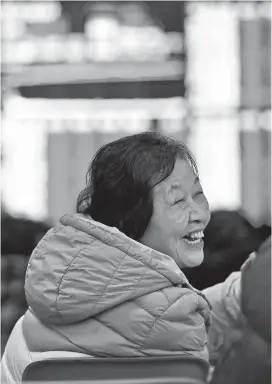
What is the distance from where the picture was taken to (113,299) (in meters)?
0.84

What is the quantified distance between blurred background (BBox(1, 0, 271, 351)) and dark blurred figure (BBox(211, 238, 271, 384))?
116cm

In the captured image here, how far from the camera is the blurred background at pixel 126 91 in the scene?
7.54 ft

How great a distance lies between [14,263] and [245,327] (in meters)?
0.83

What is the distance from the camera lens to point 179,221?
0.93 m

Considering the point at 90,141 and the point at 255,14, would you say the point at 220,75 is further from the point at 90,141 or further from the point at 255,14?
the point at 90,141

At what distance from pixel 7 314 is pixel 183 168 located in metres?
0.77

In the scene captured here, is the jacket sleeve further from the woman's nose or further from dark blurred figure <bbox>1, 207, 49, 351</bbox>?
dark blurred figure <bbox>1, 207, 49, 351</bbox>

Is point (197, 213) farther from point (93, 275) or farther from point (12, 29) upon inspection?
point (12, 29)

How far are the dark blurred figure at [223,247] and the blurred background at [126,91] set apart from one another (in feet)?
2.01

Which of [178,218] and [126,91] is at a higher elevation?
[126,91]

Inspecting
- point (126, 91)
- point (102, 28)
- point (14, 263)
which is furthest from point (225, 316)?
point (102, 28)

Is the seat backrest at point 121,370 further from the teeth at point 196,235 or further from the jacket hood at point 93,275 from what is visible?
the teeth at point 196,235

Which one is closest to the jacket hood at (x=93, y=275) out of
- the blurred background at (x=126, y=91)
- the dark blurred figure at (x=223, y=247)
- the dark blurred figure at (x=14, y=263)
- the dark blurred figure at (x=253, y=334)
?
the dark blurred figure at (x=253, y=334)

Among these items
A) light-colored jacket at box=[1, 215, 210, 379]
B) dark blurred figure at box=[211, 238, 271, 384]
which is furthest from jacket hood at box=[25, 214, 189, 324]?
dark blurred figure at box=[211, 238, 271, 384]
